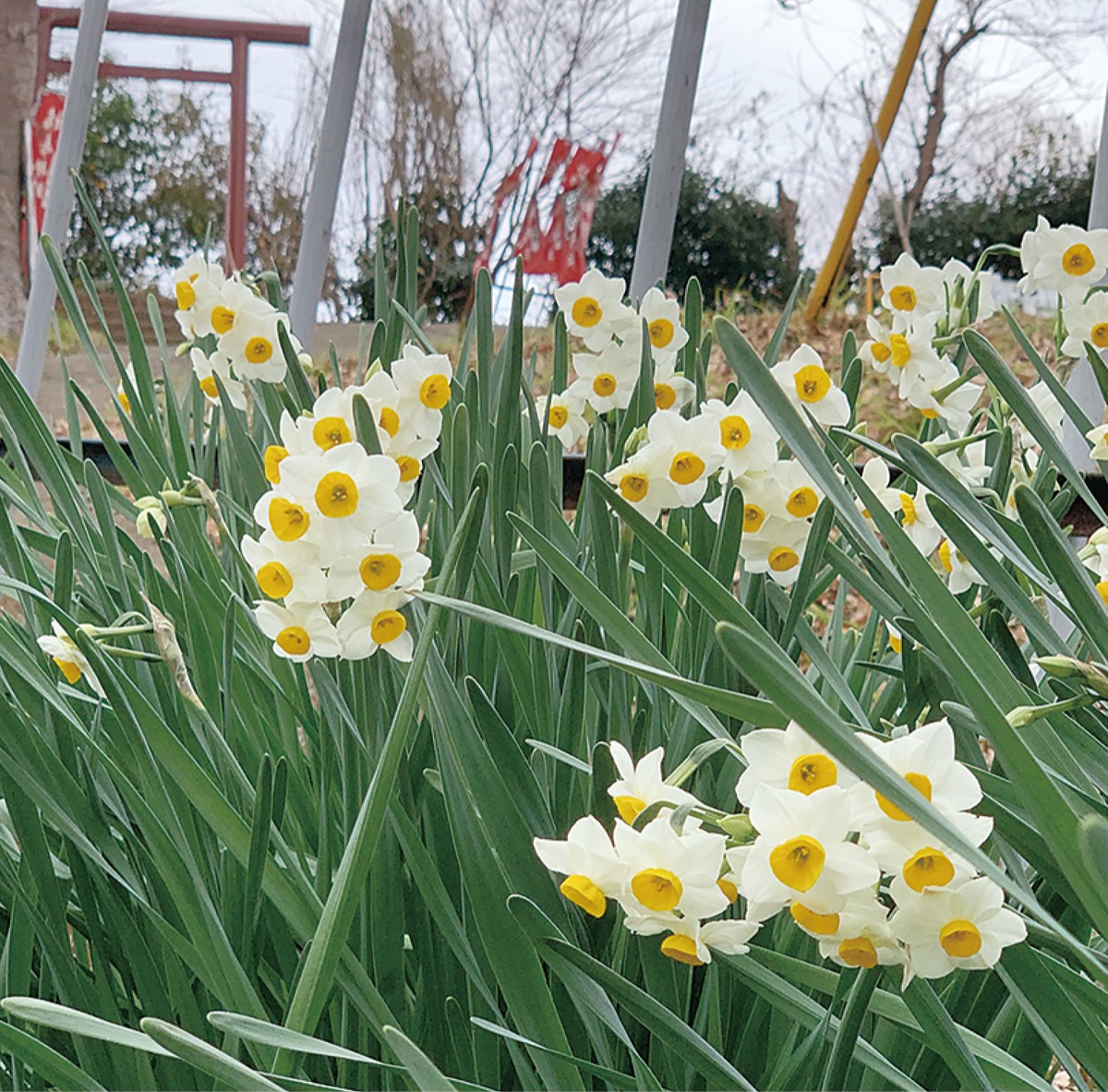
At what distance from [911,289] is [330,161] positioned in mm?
700

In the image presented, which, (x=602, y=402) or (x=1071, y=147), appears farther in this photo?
(x=1071, y=147)

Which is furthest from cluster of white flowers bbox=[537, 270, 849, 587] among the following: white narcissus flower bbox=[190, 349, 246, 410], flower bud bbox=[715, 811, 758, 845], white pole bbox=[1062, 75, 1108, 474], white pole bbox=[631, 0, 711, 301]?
white pole bbox=[1062, 75, 1108, 474]

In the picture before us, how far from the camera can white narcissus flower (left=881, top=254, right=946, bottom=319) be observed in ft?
2.28

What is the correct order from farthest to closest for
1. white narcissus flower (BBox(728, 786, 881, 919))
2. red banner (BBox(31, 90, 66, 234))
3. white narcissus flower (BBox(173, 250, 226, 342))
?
red banner (BBox(31, 90, 66, 234)) → white narcissus flower (BBox(173, 250, 226, 342)) → white narcissus flower (BBox(728, 786, 881, 919))

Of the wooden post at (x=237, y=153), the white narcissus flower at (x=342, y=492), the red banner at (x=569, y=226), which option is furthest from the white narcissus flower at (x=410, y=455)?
the wooden post at (x=237, y=153)

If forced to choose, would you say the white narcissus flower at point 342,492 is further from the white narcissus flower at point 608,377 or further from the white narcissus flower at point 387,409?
the white narcissus flower at point 608,377

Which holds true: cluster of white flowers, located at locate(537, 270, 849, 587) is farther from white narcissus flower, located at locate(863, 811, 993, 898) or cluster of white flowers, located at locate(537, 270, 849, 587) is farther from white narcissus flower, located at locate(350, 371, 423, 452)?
white narcissus flower, located at locate(863, 811, 993, 898)

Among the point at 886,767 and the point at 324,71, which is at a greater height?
the point at 324,71

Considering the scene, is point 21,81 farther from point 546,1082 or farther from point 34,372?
point 546,1082

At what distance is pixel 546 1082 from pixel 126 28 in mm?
7710

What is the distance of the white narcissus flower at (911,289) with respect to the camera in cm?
69

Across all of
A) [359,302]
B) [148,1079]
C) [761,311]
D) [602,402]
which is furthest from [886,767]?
[359,302]

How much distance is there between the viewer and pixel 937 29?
5574 mm

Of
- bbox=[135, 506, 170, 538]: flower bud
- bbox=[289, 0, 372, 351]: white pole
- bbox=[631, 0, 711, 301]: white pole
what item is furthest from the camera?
bbox=[289, 0, 372, 351]: white pole
